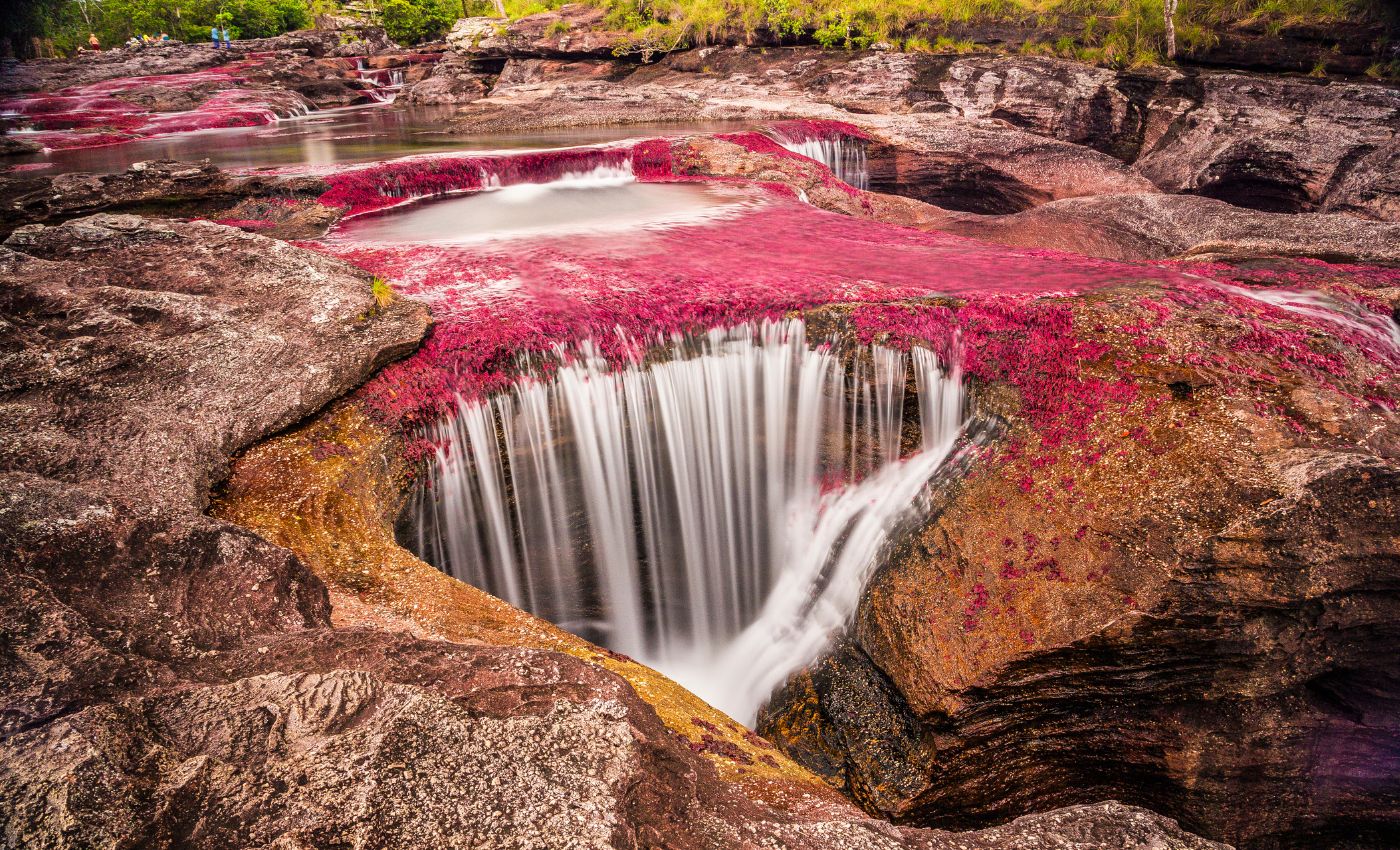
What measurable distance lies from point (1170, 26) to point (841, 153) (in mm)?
8822

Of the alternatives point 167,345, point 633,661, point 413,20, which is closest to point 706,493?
point 633,661

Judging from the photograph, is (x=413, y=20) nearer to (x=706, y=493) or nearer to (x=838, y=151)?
(x=838, y=151)

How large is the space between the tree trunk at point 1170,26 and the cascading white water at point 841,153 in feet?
26.5

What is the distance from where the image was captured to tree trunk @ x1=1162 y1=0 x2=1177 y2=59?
1745cm

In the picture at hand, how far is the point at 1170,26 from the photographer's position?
689 inches

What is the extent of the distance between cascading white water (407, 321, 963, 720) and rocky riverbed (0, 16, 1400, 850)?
0.33m

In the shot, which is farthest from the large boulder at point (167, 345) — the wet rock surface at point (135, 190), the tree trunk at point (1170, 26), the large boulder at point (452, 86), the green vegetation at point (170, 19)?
the green vegetation at point (170, 19)

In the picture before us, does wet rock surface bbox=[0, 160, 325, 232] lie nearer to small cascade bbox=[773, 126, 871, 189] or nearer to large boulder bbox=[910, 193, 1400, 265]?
small cascade bbox=[773, 126, 871, 189]

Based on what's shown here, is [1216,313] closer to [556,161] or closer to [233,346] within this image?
[233,346]

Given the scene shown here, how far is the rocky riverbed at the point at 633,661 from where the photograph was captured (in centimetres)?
249

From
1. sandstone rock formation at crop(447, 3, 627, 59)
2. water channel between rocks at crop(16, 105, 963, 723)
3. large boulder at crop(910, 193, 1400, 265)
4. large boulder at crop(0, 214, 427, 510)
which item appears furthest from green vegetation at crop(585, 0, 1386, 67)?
large boulder at crop(0, 214, 427, 510)

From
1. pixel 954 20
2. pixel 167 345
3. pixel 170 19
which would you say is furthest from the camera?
pixel 170 19

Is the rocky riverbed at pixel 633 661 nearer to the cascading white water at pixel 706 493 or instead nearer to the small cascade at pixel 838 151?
the cascading white water at pixel 706 493

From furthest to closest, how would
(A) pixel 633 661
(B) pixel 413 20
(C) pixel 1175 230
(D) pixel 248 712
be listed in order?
(B) pixel 413 20, (C) pixel 1175 230, (A) pixel 633 661, (D) pixel 248 712
